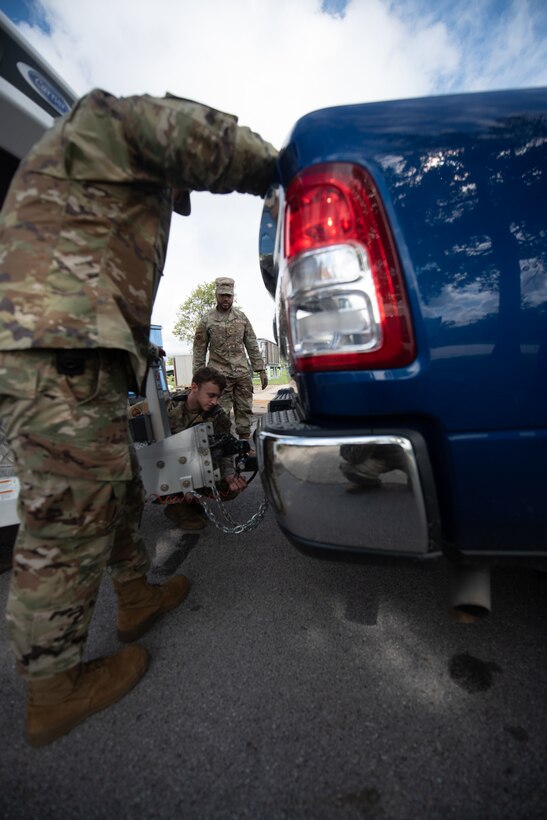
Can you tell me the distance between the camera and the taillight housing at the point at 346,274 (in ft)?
2.48

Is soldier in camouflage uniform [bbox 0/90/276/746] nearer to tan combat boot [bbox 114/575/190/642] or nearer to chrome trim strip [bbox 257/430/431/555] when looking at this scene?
tan combat boot [bbox 114/575/190/642]

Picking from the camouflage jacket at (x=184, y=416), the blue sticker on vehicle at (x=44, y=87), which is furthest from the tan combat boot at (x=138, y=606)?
the blue sticker on vehicle at (x=44, y=87)

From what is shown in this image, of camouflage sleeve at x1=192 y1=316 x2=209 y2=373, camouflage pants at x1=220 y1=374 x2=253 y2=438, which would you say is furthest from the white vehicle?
camouflage pants at x1=220 y1=374 x2=253 y2=438

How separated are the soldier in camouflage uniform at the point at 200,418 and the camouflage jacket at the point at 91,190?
1237mm

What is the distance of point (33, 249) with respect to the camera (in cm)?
97

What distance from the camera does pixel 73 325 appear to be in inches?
37.5

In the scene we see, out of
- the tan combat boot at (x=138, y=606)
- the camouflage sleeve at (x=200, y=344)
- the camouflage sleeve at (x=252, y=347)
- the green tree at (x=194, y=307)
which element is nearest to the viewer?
the tan combat boot at (x=138, y=606)

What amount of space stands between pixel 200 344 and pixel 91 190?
359 centimetres

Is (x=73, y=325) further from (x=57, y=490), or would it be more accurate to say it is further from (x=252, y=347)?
(x=252, y=347)

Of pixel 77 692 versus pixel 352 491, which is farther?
pixel 77 692

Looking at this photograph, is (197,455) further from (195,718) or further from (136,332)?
(195,718)

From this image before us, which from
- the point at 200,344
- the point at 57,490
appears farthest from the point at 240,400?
the point at 57,490

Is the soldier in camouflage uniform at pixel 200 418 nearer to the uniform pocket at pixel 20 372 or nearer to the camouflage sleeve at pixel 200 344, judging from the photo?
the uniform pocket at pixel 20 372

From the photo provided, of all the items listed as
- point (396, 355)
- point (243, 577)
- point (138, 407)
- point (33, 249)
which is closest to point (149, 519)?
point (138, 407)
